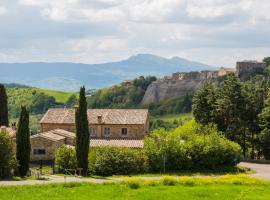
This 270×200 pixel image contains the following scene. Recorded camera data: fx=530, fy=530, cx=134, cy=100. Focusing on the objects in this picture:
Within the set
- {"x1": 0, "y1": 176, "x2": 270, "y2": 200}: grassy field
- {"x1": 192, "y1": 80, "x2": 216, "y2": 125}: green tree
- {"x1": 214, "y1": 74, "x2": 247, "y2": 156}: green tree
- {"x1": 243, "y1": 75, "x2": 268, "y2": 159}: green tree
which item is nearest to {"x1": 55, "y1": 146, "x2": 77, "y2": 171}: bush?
{"x1": 0, "y1": 176, "x2": 270, "y2": 200}: grassy field

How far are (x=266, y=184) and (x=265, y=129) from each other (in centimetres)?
3286

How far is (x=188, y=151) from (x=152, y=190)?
24.2m

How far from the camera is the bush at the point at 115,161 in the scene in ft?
189

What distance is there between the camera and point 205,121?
85.0 m

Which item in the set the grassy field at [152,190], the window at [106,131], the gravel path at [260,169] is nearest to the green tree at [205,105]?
the gravel path at [260,169]

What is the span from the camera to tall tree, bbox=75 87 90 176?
185 feet

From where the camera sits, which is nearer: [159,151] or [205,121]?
[159,151]

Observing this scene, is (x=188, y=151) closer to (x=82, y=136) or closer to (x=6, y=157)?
(x=82, y=136)

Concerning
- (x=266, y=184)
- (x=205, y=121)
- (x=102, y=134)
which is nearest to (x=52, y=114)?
(x=102, y=134)

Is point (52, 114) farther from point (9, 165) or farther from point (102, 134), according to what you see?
point (9, 165)

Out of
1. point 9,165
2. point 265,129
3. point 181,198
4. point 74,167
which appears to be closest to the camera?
point 181,198

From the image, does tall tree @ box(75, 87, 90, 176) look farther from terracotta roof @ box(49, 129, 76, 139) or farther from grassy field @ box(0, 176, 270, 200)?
terracotta roof @ box(49, 129, 76, 139)

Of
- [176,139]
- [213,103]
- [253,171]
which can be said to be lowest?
[253,171]

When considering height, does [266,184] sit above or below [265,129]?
below
